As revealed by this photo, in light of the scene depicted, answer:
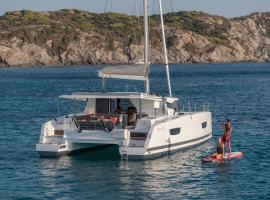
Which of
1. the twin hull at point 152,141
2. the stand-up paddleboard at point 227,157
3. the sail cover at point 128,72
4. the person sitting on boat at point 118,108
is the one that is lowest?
the stand-up paddleboard at point 227,157

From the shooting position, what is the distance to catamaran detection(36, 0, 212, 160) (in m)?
26.9

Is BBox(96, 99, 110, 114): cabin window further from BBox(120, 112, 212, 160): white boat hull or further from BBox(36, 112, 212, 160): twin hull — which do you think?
BBox(120, 112, 212, 160): white boat hull

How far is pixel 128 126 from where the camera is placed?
92.6 feet

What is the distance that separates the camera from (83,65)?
188m

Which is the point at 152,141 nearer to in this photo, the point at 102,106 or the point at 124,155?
the point at 124,155

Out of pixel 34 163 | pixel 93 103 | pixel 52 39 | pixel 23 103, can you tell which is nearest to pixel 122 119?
pixel 93 103

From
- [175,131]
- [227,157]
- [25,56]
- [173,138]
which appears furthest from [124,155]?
[25,56]

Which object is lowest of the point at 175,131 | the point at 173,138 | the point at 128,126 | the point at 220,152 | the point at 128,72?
the point at 220,152

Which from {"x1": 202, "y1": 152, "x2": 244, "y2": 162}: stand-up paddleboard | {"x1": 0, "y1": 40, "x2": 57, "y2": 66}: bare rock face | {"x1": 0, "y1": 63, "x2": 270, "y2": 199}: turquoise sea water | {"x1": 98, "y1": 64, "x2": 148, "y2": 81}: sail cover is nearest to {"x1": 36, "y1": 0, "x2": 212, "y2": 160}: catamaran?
{"x1": 98, "y1": 64, "x2": 148, "y2": 81}: sail cover

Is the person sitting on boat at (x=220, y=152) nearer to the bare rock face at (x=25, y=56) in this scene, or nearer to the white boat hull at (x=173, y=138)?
the white boat hull at (x=173, y=138)

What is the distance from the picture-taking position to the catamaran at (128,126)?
88.1 ft

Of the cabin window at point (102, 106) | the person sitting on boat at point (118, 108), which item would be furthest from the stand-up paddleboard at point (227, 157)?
the cabin window at point (102, 106)

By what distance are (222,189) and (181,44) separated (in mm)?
179115

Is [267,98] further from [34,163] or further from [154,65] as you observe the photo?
[154,65]
